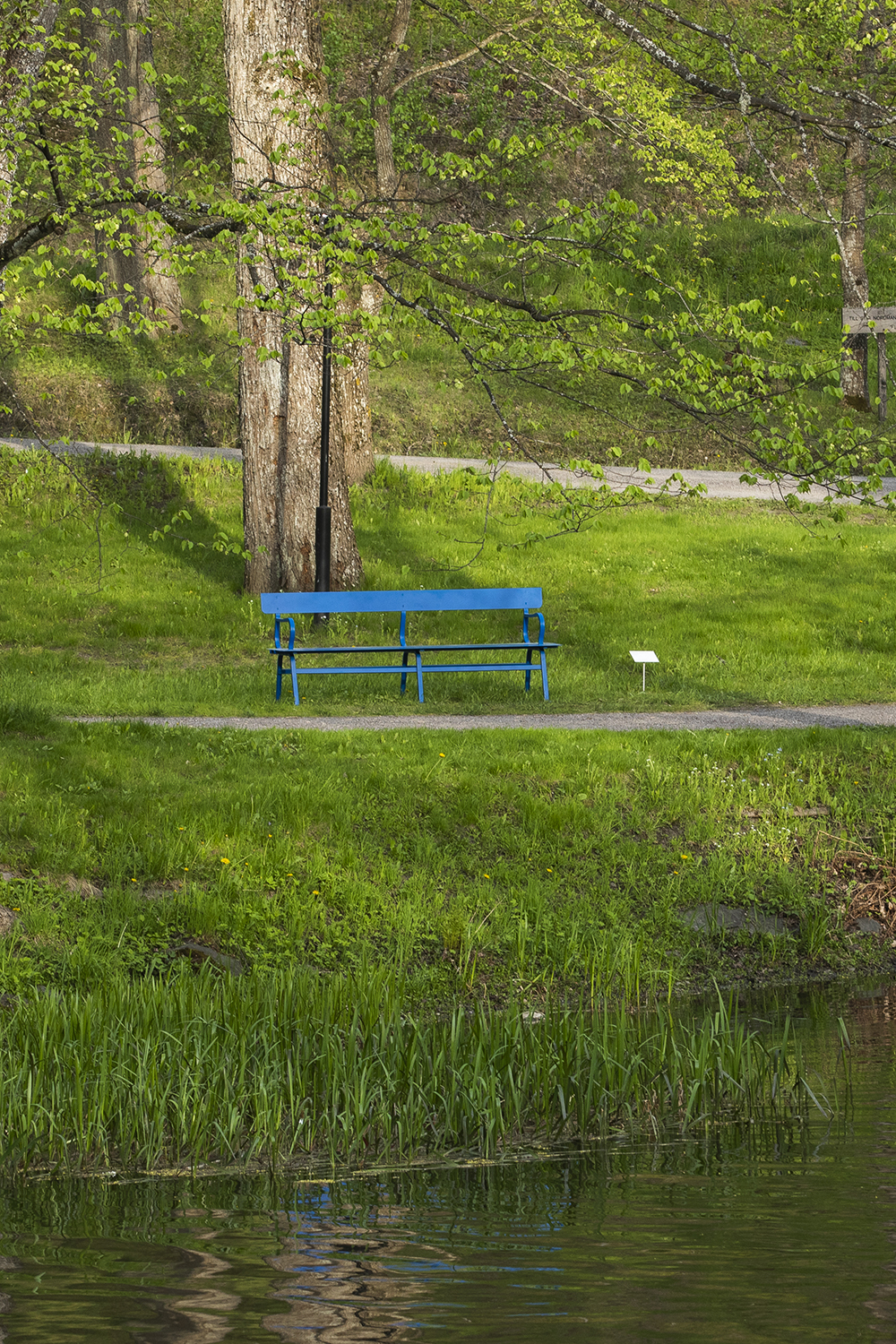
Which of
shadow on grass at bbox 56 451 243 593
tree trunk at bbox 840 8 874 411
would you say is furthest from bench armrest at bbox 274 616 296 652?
tree trunk at bbox 840 8 874 411

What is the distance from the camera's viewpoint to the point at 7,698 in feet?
38.1

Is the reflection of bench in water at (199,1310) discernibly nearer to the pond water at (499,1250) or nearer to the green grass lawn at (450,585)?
the pond water at (499,1250)

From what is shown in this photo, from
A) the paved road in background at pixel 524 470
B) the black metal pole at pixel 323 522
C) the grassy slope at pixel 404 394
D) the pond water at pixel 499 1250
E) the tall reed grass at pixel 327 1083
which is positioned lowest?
the pond water at pixel 499 1250

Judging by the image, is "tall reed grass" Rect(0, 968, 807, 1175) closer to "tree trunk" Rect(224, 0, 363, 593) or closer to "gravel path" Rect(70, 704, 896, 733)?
"gravel path" Rect(70, 704, 896, 733)

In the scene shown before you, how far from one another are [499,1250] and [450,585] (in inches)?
535

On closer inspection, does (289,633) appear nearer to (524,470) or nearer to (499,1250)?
(499,1250)

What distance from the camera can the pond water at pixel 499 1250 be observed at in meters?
3.36

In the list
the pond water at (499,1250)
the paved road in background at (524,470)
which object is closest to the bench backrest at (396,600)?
the paved road in background at (524,470)

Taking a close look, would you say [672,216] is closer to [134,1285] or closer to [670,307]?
[670,307]

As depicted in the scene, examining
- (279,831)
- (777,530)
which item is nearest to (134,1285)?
(279,831)

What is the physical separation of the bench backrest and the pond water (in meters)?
8.07

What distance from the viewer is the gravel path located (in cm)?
1131

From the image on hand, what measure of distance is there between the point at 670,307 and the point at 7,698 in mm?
20806

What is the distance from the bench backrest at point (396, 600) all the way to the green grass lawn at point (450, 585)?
0.73 metres
